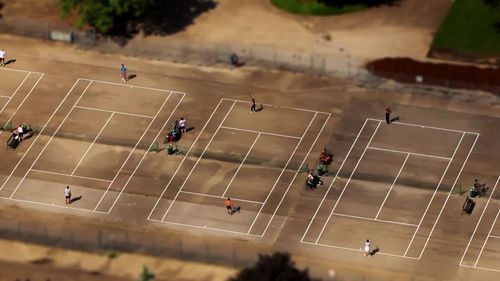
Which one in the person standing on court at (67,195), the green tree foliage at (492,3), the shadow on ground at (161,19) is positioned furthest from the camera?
the green tree foliage at (492,3)

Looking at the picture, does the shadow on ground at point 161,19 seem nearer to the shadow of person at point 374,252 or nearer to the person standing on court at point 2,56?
→ the person standing on court at point 2,56

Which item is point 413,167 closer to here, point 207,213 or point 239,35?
point 207,213

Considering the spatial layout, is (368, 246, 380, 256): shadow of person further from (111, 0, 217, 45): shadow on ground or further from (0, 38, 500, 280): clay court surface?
(111, 0, 217, 45): shadow on ground

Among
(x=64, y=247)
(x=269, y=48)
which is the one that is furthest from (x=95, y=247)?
(x=269, y=48)

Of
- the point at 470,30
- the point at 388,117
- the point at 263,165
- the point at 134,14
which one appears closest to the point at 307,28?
the point at 470,30

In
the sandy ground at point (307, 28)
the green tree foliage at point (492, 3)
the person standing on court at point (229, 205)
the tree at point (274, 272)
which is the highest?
the tree at point (274, 272)

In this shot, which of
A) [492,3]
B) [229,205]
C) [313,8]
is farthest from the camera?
[313,8]

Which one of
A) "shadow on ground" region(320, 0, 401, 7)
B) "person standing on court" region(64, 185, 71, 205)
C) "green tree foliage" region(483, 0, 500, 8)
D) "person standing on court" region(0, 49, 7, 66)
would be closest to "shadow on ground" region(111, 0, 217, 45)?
"person standing on court" region(0, 49, 7, 66)

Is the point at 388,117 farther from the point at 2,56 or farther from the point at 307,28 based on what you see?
the point at 2,56

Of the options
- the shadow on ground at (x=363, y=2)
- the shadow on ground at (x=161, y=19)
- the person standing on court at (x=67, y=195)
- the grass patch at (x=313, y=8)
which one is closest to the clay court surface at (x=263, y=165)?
the person standing on court at (x=67, y=195)
